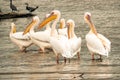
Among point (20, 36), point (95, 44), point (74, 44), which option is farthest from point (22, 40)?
point (95, 44)

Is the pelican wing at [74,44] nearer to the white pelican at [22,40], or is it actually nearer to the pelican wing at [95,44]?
the pelican wing at [95,44]

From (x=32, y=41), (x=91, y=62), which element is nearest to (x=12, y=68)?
(x=91, y=62)

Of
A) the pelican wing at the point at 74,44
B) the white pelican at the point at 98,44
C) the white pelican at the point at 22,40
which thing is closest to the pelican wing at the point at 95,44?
the white pelican at the point at 98,44

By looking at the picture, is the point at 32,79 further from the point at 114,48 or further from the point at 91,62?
the point at 114,48

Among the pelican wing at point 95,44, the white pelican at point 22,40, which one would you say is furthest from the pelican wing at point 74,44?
the white pelican at point 22,40

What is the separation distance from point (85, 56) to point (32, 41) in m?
2.05

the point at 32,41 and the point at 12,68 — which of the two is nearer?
the point at 12,68

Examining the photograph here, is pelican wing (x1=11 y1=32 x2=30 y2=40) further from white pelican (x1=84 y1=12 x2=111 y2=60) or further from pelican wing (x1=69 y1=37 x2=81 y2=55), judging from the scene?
white pelican (x1=84 y1=12 x2=111 y2=60)

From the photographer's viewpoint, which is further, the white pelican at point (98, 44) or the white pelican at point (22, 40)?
the white pelican at point (22, 40)

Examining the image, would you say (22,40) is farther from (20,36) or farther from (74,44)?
(74,44)

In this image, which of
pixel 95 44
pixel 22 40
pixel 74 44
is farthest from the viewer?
pixel 22 40

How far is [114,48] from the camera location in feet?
54.9

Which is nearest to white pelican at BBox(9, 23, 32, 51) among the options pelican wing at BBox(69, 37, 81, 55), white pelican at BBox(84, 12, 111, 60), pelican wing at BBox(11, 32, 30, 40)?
pelican wing at BBox(11, 32, 30, 40)

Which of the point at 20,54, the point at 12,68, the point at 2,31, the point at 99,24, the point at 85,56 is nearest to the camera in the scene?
the point at 12,68
